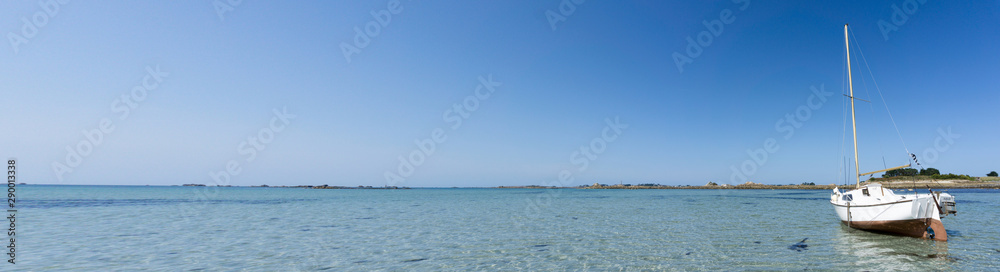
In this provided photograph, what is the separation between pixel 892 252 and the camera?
16.4 m

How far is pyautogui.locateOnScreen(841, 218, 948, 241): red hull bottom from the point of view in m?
18.7

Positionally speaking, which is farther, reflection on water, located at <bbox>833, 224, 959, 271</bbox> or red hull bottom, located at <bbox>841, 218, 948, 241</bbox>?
red hull bottom, located at <bbox>841, 218, 948, 241</bbox>

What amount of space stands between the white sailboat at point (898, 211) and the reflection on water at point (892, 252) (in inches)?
19.5

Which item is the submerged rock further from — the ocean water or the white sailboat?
the white sailboat

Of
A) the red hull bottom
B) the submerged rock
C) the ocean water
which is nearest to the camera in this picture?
the ocean water

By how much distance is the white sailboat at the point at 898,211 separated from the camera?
1878cm

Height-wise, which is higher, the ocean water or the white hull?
the white hull

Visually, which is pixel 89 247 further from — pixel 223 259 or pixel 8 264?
pixel 223 259

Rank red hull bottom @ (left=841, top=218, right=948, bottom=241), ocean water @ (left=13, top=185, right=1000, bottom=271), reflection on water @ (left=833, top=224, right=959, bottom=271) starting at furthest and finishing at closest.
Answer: red hull bottom @ (left=841, top=218, right=948, bottom=241), ocean water @ (left=13, top=185, right=1000, bottom=271), reflection on water @ (left=833, top=224, right=959, bottom=271)

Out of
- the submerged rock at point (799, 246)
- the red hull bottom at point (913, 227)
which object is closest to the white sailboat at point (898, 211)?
the red hull bottom at point (913, 227)

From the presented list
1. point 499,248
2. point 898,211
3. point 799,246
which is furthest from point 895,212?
point 499,248

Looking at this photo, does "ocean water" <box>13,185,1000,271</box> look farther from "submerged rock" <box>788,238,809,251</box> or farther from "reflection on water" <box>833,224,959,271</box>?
"submerged rock" <box>788,238,809,251</box>

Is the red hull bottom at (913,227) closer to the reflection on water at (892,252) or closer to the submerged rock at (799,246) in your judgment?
the reflection on water at (892,252)

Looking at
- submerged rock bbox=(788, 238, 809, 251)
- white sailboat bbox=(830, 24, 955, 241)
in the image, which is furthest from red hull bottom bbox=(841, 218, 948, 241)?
submerged rock bbox=(788, 238, 809, 251)
